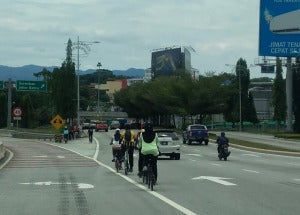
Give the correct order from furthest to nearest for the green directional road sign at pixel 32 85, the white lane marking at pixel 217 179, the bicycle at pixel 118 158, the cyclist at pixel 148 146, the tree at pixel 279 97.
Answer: the tree at pixel 279 97 < the green directional road sign at pixel 32 85 < the bicycle at pixel 118 158 < the white lane marking at pixel 217 179 < the cyclist at pixel 148 146

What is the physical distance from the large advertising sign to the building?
74.4 meters

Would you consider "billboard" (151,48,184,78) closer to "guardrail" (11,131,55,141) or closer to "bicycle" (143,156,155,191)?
"guardrail" (11,131,55,141)

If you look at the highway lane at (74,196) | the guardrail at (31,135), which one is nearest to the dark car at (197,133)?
the guardrail at (31,135)

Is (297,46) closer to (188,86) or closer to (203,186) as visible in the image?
(188,86)

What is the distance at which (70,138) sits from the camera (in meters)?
70.8

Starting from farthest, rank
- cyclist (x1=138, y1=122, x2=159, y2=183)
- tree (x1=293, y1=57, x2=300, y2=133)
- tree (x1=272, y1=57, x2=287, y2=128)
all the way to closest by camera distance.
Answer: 1. tree (x1=272, y1=57, x2=287, y2=128)
2. tree (x1=293, y1=57, x2=300, y2=133)
3. cyclist (x1=138, y1=122, x2=159, y2=183)

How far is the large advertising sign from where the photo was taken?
52031 mm

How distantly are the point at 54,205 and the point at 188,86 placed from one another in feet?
218

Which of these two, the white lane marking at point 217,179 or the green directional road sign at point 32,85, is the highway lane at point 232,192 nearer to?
the white lane marking at point 217,179

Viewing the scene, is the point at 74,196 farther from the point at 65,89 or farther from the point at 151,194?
the point at 65,89

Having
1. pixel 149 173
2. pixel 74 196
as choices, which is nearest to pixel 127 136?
pixel 149 173

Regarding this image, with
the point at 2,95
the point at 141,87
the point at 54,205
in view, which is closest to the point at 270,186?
the point at 54,205

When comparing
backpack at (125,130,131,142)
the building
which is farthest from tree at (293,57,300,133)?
backpack at (125,130,131,142)

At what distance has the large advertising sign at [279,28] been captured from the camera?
52.0m
